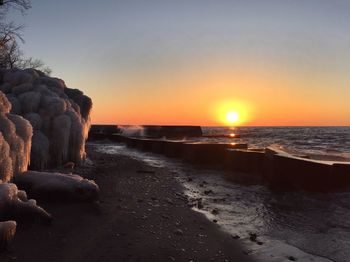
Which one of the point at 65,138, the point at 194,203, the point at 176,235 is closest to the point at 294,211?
the point at 194,203

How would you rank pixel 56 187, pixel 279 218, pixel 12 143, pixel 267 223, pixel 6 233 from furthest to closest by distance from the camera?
1. pixel 279 218
2. pixel 267 223
3. pixel 12 143
4. pixel 56 187
5. pixel 6 233

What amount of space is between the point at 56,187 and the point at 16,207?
1.86 metres

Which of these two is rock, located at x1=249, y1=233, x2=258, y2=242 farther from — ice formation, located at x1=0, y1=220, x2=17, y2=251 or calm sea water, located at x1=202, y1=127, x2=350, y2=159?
calm sea water, located at x1=202, y1=127, x2=350, y2=159

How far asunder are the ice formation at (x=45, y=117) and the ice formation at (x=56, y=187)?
3906mm

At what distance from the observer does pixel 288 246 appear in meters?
7.39

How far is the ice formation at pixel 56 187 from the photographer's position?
8.38 m

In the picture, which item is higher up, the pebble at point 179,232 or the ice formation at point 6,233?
the ice formation at point 6,233

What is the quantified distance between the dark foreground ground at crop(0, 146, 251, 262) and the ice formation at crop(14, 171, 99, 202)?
25 centimetres

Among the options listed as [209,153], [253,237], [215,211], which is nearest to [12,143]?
[215,211]

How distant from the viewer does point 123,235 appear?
6.94 m

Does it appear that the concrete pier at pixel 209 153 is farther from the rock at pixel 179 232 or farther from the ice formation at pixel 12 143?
the rock at pixel 179 232

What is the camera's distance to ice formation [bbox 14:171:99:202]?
8375 mm

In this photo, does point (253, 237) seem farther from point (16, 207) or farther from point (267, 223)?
point (16, 207)

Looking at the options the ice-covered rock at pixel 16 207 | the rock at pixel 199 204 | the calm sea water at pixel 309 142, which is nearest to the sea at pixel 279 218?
the rock at pixel 199 204
